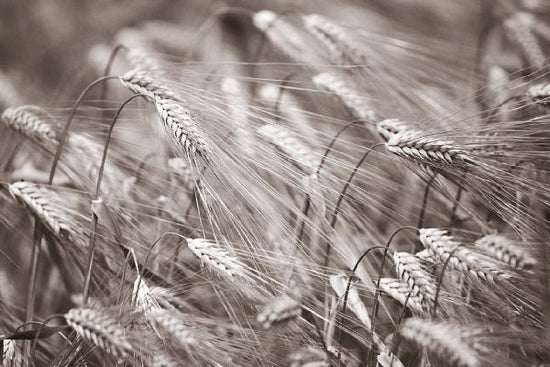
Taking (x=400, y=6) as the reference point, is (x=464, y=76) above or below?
below

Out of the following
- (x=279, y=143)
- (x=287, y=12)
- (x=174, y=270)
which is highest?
(x=287, y=12)

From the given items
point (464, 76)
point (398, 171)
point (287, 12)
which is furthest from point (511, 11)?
point (398, 171)

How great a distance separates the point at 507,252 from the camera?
856 mm

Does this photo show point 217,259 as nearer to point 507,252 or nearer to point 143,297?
point 143,297

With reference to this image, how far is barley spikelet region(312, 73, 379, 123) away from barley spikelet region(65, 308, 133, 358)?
535 mm

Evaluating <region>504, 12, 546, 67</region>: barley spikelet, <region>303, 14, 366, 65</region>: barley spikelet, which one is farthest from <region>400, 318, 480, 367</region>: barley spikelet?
<region>504, 12, 546, 67</region>: barley spikelet

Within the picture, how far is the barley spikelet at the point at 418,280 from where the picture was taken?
95cm

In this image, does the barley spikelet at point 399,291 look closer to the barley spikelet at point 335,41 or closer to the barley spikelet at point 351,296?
the barley spikelet at point 351,296

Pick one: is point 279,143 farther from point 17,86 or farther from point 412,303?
point 17,86

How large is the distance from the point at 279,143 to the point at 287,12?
64 centimetres

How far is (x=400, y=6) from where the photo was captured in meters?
2.24

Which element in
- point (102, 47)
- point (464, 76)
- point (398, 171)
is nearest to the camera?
point (398, 171)

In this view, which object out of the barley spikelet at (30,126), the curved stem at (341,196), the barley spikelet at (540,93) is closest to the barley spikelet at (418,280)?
the curved stem at (341,196)

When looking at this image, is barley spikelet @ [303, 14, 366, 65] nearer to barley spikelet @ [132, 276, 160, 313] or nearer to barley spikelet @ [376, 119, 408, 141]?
barley spikelet @ [376, 119, 408, 141]
